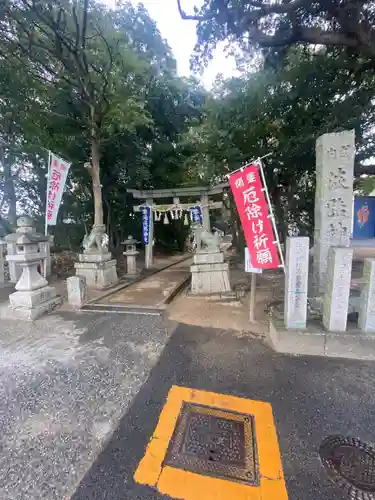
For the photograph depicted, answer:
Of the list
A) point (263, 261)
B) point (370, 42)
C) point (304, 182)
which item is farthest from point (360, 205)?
point (263, 261)

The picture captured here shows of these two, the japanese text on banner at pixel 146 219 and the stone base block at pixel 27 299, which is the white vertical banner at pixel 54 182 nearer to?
the stone base block at pixel 27 299

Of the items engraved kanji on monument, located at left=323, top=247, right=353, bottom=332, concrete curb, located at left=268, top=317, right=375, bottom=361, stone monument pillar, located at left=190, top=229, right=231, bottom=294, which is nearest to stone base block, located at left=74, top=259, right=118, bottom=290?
stone monument pillar, located at left=190, top=229, right=231, bottom=294

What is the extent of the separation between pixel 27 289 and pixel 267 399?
16.7 feet

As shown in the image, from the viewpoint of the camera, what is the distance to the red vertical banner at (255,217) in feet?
12.7

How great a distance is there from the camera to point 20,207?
1226 centimetres

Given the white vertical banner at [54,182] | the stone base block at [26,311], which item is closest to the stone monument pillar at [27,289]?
the stone base block at [26,311]

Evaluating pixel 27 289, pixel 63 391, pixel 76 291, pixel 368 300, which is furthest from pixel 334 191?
pixel 27 289

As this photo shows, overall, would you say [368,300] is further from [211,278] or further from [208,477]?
[211,278]

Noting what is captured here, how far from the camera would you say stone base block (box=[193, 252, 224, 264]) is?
259 inches

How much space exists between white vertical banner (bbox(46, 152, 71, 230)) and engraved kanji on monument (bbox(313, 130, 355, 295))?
668cm

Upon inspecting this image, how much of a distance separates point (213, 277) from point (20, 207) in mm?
11322

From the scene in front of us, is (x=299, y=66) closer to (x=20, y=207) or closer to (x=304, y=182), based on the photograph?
(x=304, y=182)

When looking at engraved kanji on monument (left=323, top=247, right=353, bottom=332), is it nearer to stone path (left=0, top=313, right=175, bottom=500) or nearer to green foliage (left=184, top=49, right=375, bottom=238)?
stone path (left=0, top=313, right=175, bottom=500)

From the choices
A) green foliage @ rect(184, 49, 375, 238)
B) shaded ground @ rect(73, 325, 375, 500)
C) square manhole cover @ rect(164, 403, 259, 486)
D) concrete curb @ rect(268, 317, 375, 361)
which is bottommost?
square manhole cover @ rect(164, 403, 259, 486)
